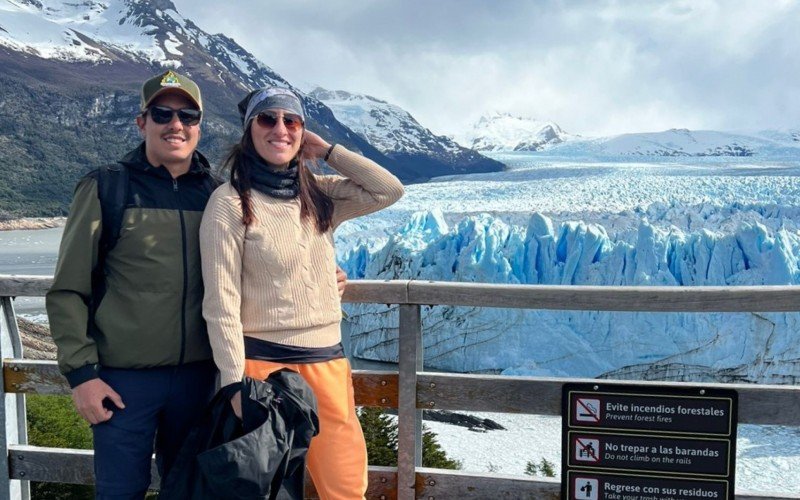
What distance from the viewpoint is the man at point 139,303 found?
5.63ft

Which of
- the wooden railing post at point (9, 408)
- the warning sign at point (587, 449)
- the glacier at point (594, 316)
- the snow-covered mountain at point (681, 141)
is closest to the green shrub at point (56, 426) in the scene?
the wooden railing post at point (9, 408)

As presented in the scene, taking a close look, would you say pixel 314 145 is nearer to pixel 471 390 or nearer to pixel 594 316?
pixel 471 390

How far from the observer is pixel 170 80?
5.96 feet

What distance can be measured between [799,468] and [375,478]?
10584mm

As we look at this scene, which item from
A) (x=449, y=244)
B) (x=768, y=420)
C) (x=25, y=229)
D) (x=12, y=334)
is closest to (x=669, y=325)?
(x=449, y=244)

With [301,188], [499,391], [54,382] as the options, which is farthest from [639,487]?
[54,382]

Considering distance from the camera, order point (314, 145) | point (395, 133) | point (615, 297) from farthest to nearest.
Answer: point (395, 133) < point (615, 297) < point (314, 145)

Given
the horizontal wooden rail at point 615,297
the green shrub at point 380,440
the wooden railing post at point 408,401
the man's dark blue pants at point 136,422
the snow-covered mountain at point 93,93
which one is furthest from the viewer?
the snow-covered mountain at point 93,93

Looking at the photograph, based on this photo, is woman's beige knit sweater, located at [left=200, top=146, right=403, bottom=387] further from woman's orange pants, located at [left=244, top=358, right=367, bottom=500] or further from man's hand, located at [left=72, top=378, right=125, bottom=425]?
man's hand, located at [left=72, top=378, right=125, bottom=425]

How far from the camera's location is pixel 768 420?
2.20 metres

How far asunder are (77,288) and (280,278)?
49 centimetres

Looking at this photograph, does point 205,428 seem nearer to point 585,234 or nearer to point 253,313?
point 253,313

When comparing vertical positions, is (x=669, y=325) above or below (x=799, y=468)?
above

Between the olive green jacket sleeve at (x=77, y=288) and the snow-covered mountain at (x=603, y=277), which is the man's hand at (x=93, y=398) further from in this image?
the snow-covered mountain at (x=603, y=277)
